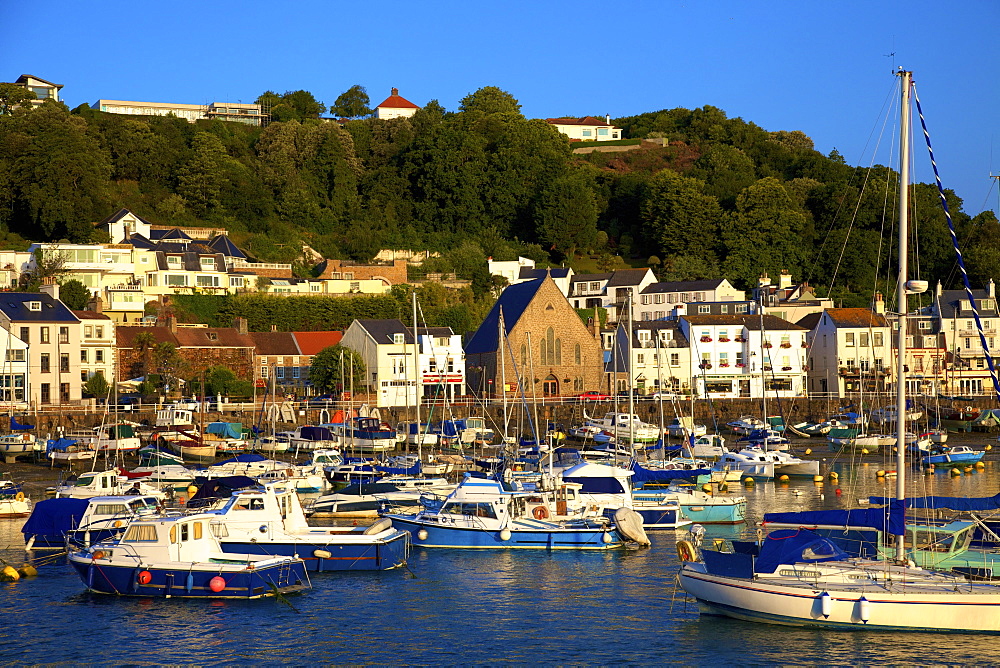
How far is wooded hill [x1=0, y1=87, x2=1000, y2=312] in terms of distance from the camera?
10169cm

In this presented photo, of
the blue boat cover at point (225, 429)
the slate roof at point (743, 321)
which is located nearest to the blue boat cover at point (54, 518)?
the blue boat cover at point (225, 429)

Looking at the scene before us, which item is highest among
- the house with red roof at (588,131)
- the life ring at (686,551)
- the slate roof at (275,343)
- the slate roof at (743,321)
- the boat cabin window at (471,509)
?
the house with red roof at (588,131)

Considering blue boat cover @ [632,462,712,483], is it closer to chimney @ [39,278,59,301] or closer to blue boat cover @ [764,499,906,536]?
blue boat cover @ [764,499,906,536]

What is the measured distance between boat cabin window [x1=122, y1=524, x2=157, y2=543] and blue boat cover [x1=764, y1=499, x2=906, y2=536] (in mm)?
15316

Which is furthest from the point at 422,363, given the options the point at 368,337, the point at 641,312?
the point at 641,312

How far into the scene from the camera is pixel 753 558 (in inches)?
952

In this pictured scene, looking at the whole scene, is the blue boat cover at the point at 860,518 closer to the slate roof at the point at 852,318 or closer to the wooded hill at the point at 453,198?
the slate roof at the point at 852,318

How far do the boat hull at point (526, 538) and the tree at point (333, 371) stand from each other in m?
41.7

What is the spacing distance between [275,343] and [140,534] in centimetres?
5340

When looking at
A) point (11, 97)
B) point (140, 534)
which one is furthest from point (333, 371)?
point (11, 97)

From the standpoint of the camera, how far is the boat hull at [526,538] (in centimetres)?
3325

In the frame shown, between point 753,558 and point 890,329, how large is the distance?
6706 centimetres

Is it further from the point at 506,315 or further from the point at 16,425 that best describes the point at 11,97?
the point at 506,315

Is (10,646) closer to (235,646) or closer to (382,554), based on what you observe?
(235,646)
